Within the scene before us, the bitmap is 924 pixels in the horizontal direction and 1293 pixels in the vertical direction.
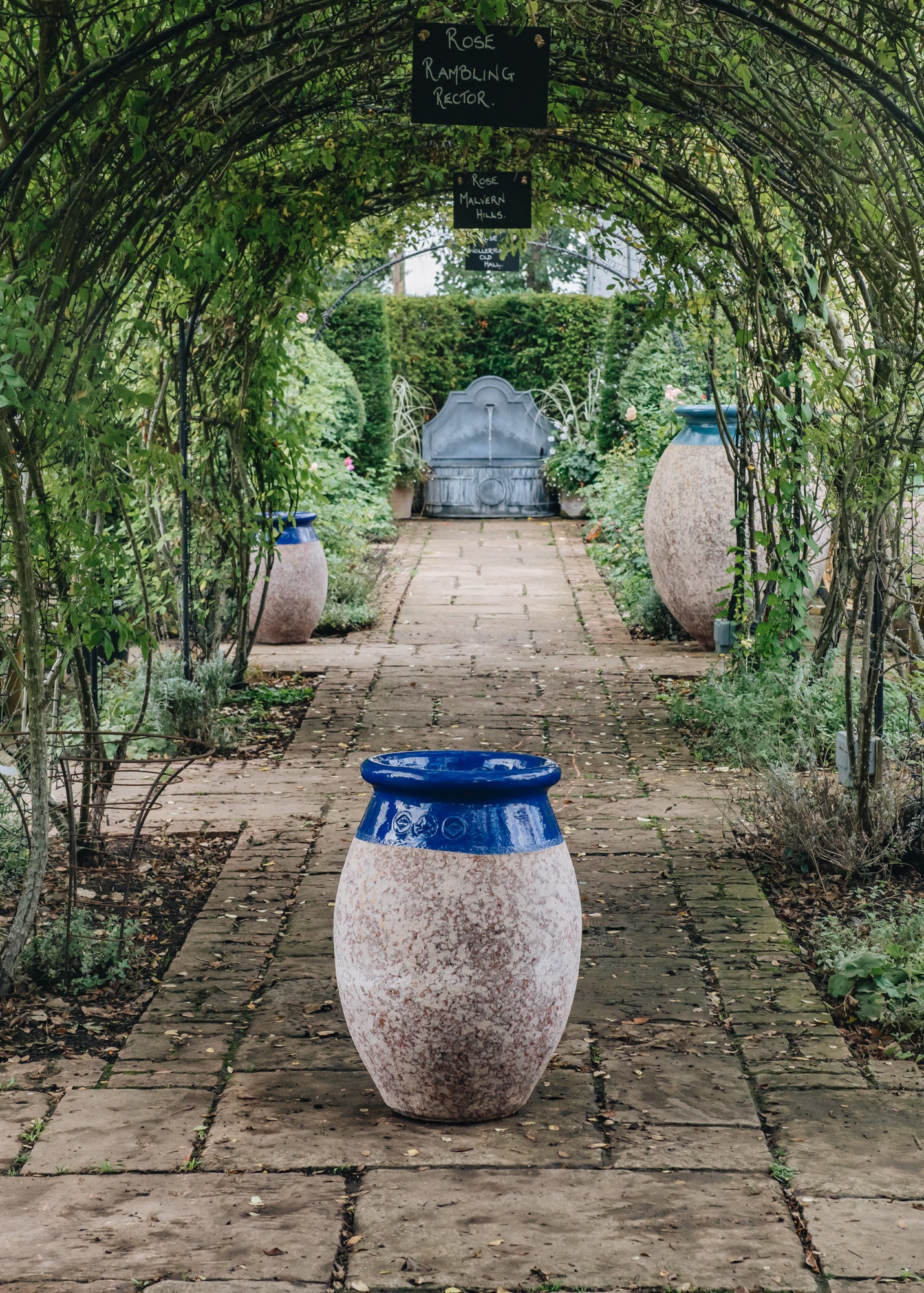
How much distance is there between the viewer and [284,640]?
9.04 meters

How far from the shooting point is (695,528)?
8375 mm

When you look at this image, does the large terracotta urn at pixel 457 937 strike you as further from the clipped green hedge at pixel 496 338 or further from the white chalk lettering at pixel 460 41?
the clipped green hedge at pixel 496 338

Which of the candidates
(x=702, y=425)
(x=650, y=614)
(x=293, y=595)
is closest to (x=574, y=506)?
(x=650, y=614)

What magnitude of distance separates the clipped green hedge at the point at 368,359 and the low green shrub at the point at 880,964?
439 inches

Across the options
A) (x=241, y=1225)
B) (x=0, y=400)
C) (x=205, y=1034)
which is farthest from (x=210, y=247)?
(x=241, y=1225)

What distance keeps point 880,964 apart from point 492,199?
452cm

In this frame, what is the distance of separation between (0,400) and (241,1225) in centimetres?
192

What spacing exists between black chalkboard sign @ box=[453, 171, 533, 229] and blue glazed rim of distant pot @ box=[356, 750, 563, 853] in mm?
4446

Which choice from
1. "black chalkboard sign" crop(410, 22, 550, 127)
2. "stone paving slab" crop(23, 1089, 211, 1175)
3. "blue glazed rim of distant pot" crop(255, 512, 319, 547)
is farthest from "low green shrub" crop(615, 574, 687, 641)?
"stone paving slab" crop(23, 1089, 211, 1175)

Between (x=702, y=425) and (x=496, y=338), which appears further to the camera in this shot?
(x=496, y=338)

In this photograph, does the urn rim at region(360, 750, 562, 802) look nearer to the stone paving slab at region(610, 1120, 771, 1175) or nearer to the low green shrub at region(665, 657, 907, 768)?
the stone paving slab at region(610, 1120, 771, 1175)

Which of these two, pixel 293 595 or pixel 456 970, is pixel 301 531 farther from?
pixel 456 970

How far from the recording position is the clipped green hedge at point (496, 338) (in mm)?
16953

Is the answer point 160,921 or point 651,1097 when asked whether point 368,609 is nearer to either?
point 160,921
